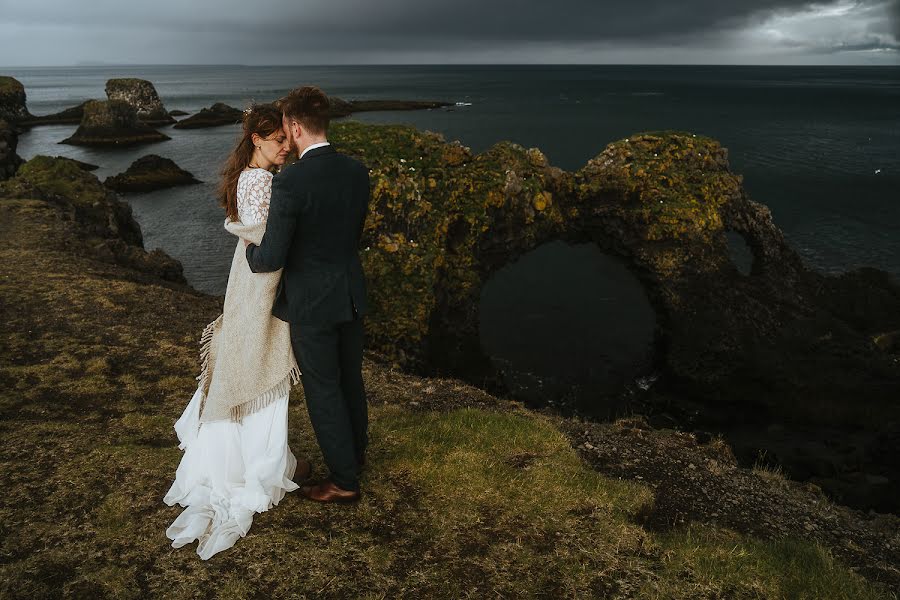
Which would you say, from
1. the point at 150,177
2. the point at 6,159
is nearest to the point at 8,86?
the point at 150,177

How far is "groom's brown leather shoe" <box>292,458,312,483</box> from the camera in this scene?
21.6ft

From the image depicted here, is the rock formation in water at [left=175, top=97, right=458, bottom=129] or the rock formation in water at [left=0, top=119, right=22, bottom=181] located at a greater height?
the rock formation in water at [left=175, top=97, right=458, bottom=129]

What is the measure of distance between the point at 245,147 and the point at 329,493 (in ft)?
12.8

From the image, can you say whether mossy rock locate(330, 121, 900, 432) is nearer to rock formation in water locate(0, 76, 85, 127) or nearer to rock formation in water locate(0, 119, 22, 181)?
rock formation in water locate(0, 119, 22, 181)

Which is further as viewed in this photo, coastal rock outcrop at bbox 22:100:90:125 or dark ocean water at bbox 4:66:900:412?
coastal rock outcrop at bbox 22:100:90:125

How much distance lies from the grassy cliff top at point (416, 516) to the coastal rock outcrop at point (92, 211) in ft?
34.2

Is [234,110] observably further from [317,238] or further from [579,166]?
[317,238]

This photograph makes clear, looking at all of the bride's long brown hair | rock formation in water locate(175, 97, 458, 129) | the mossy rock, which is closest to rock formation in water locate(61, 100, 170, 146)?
rock formation in water locate(175, 97, 458, 129)

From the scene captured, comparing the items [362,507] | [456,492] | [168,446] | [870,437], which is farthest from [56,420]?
[870,437]

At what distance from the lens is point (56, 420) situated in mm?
8688

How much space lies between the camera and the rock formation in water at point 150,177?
56.9 meters

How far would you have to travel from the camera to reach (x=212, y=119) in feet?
371

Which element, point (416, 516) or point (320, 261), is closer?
point (320, 261)

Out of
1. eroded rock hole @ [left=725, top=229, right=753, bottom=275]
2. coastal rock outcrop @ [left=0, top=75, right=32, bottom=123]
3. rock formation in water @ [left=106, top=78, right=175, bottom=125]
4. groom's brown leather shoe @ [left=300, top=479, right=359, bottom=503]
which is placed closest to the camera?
groom's brown leather shoe @ [left=300, top=479, right=359, bottom=503]
